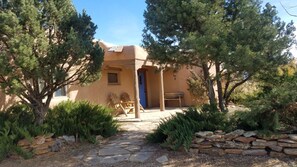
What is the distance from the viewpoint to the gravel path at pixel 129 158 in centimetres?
576

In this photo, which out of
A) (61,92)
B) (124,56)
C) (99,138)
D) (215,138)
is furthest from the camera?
(124,56)

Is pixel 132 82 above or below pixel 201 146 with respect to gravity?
above

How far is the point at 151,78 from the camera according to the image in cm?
1744

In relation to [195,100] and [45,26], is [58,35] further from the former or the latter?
[195,100]

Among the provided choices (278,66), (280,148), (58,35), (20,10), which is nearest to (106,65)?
(58,35)

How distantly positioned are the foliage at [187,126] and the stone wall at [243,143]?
21 centimetres

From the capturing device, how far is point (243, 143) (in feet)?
19.7

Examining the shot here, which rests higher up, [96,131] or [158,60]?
[158,60]

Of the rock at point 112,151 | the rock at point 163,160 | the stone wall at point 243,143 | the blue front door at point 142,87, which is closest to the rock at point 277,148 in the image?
the stone wall at point 243,143

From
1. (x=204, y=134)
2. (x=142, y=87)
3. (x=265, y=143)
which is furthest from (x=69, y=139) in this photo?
(x=142, y=87)

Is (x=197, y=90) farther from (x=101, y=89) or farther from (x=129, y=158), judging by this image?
(x=129, y=158)

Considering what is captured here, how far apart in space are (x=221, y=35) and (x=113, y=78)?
26.7 feet

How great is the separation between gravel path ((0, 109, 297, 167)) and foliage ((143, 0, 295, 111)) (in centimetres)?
201

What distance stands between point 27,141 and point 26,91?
1.55 m
